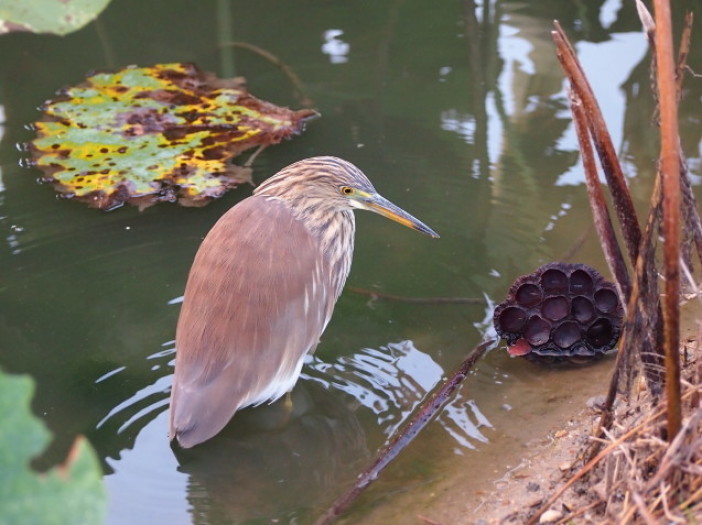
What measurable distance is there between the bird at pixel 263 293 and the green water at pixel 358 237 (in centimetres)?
20

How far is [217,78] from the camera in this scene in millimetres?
4730

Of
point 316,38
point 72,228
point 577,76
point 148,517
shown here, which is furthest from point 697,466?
point 316,38

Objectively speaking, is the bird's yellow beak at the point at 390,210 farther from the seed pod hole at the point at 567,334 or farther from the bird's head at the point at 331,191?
the seed pod hole at the point at 567,334

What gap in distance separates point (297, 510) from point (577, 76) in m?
1.40

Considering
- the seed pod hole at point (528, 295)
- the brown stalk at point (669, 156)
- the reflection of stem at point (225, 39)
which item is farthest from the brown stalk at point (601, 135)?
the reflection of stem at point (225, 39)

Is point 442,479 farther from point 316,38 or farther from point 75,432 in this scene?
point 316,38

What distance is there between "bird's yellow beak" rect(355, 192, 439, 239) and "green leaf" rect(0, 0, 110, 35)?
1751mm

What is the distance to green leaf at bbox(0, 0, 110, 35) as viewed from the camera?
1532mm

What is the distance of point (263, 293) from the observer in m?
2.86

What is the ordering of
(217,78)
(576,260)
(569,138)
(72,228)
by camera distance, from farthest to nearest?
(217,78) < (569,138) < (72,228) < (576,260)

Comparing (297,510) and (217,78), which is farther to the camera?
(217,78)

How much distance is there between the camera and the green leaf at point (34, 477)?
874 millimetres

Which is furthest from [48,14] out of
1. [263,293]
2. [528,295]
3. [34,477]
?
[528,295]

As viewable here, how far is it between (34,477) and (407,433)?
1.89m
